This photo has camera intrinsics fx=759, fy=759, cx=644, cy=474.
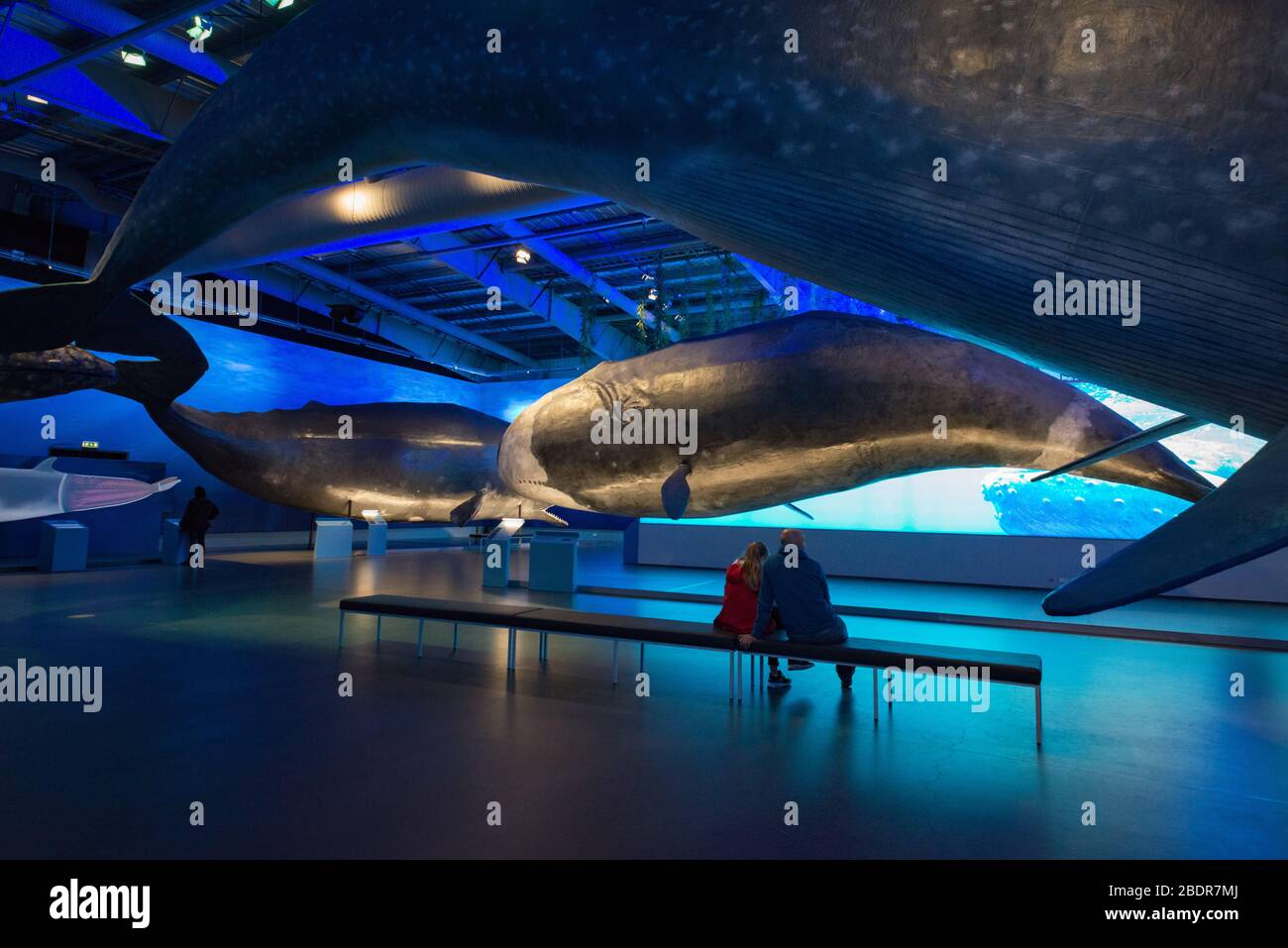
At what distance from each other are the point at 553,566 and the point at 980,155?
1315 centimetres

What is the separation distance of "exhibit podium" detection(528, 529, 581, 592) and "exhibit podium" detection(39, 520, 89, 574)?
29.1 ft

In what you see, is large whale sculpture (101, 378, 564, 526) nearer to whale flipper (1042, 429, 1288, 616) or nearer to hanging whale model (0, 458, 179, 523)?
whale flipper (1042, 429, 1288, 616)

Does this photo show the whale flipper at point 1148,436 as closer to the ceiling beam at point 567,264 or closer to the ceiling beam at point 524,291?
the ceiling beam at point 567,264

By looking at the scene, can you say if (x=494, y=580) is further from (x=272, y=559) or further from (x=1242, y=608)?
(x=1242, y=608)

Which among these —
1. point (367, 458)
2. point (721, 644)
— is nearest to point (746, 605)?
point (721, 644)

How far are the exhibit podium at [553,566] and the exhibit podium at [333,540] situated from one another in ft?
24.8

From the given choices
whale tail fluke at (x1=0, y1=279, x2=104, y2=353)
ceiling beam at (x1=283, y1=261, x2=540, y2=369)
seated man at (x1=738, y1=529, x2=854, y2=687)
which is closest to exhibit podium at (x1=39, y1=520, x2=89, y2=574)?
ceiling beam at (x1=283, y1=261, x2=540, y2=369)

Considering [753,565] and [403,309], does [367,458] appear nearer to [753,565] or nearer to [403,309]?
[753,565]

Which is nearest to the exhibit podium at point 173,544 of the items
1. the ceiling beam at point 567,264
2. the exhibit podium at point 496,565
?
the exhibit podium at point 496,565

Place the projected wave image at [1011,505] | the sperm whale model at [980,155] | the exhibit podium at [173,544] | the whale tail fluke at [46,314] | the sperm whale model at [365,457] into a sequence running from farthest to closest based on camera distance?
the exhibit podium at [173,544] < the projected wave image at [1011,505] < the sperm whale model at [365,457] < the whale tail fluke at [46,314] < the sperm whale model at [980,155]

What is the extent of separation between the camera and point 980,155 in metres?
1.56

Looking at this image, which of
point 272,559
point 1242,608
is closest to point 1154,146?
point 1242,608

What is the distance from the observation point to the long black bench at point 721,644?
18.7 feet

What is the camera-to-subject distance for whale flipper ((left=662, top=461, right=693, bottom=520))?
2588 mm
